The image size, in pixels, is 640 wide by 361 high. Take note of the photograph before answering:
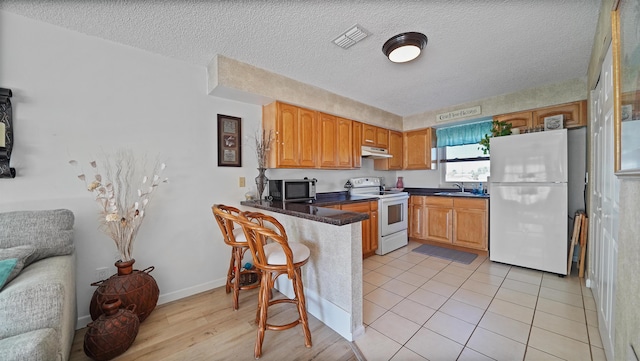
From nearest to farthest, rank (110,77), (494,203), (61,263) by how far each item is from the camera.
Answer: (61,263), (110,77), (494,203)

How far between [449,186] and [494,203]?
1.20 metres

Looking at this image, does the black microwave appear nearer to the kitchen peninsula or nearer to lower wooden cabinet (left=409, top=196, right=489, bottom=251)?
the kitchen peninsula

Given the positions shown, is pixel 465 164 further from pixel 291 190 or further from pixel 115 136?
pixel 115 136

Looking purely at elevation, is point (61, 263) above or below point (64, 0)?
below

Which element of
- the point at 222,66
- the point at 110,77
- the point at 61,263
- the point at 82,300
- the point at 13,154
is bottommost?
the point at 82,300

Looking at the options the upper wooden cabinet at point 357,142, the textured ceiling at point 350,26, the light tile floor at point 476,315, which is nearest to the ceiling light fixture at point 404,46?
the textured ceiling at point 350,26

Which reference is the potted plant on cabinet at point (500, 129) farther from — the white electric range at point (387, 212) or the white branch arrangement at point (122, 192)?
the white branch arrangement at point (122, 192)

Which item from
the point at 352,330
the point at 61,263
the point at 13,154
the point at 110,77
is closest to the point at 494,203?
the point at 352,330

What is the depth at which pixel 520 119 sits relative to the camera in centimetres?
324

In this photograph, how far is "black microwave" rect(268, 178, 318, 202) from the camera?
275cm

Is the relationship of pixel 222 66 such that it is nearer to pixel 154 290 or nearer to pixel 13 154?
pixel 13 154

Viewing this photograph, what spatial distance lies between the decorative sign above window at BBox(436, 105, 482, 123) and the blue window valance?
25 centimetres

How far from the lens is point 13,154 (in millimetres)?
1649

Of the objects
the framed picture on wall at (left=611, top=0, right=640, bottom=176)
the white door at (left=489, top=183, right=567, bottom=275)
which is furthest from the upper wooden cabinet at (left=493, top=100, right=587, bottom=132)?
the framed picture on wall at (left=611, top=0, right=640, bottom=176)
